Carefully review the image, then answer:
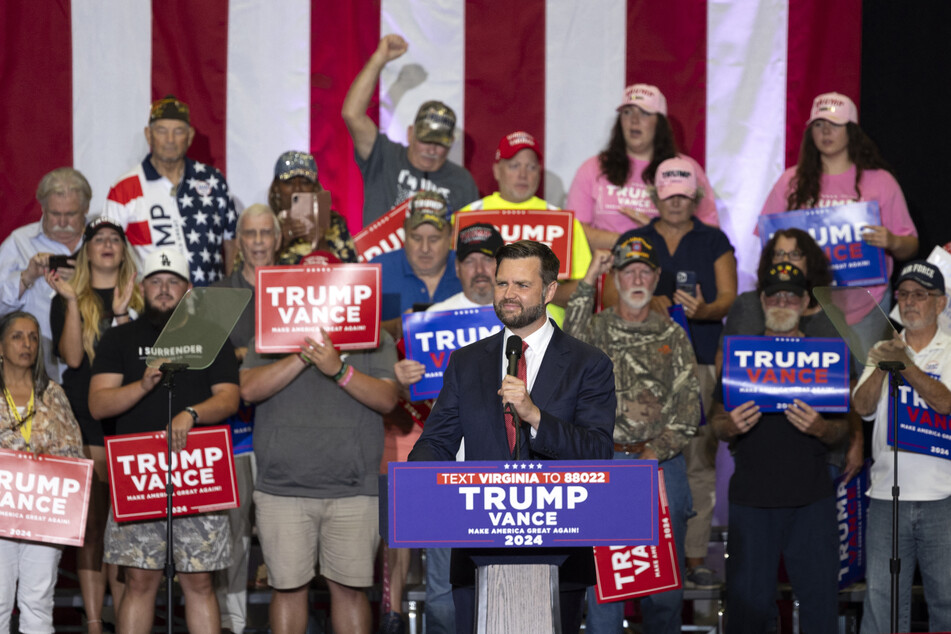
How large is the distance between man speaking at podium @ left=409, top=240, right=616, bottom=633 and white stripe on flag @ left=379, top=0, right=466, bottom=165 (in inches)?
158

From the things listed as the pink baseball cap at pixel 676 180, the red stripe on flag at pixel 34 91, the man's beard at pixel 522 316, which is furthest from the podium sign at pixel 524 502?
the red stripe on flag at pixel 34 91

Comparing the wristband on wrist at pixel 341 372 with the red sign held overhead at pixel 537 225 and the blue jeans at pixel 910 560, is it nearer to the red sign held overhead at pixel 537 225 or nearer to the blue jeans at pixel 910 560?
the red sign held overhead at pixel 537 225

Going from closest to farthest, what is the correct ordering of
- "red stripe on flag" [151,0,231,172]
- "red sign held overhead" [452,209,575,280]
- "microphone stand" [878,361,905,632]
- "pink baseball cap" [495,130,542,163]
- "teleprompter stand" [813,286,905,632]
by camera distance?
"microphone stand" [878,361,905,632] → "teleprompter stand" [813,286,905,632] → "red sign held overhead" [452,209,575,280] → "pink baseball cap" [495,130,542,163] → "red stripe on flag" [151,0,231,172]

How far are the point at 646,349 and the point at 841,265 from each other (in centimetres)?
160

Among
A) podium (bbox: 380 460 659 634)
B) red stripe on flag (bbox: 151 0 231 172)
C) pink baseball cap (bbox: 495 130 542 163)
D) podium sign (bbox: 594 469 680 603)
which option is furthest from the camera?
red stripe on flag (bbox: 151 0 231 172)

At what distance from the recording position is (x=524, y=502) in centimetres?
286

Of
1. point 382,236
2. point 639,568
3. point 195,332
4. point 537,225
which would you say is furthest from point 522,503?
point 382,236

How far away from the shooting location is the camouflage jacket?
4.94 meters

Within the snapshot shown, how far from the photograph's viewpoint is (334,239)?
589 centimetres

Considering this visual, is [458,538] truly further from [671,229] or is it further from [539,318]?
[671,229]

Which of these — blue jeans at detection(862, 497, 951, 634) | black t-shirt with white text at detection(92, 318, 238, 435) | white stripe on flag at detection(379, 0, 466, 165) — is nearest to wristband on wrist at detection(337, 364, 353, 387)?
black t-shirt with white text at detection(92, 318, 238, 435)

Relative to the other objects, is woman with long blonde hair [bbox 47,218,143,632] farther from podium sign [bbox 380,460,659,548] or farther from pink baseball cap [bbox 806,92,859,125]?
pink baseball cap [bbox 806,92,859,125]

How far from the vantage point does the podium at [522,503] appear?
2.85 meters

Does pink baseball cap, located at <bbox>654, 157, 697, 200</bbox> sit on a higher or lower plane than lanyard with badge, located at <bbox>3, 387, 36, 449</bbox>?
higher
